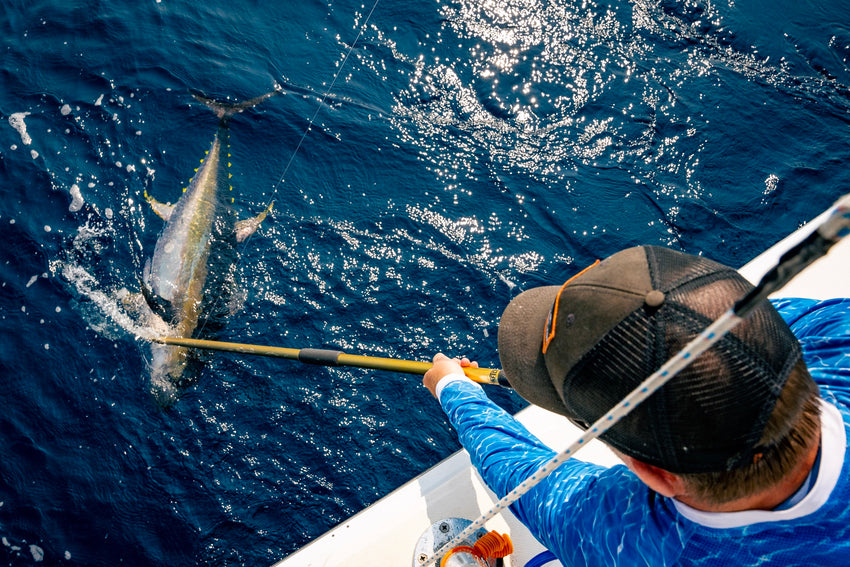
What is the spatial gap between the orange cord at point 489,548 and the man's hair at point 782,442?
5.76 feet

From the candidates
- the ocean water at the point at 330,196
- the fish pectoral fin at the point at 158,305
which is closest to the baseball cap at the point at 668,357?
the ocean water at the point at 330,196

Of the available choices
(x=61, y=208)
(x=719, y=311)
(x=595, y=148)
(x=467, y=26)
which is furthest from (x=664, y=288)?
(x=467, y=26)

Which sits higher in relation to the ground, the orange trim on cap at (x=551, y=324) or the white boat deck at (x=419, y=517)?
the orange trim on cap at (x=551, y=324)

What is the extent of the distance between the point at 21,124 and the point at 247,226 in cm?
267

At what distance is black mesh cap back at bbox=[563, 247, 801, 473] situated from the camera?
3.51ft

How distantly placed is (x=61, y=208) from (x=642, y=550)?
17.7ft

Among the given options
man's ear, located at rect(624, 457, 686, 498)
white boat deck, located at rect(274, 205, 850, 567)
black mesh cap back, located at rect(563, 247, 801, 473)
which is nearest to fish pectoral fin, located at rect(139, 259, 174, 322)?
white boat deck, located at rect(274, 205, 850, 567)

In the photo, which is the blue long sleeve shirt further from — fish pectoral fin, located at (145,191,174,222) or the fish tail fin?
the fish tail fin

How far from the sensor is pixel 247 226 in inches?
195

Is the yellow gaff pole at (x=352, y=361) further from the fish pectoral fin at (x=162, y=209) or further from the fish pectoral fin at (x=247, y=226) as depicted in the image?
the fish pectoral fin at (x=162, y=209)

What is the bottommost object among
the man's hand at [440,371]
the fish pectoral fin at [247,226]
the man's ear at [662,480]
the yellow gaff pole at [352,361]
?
the fish pectoral fin at [247,226]

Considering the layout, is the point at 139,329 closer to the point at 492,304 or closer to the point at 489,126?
the point at 492,304

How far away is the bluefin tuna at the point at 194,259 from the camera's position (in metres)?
4.55

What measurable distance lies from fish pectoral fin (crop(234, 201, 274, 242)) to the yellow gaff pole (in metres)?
1.25
